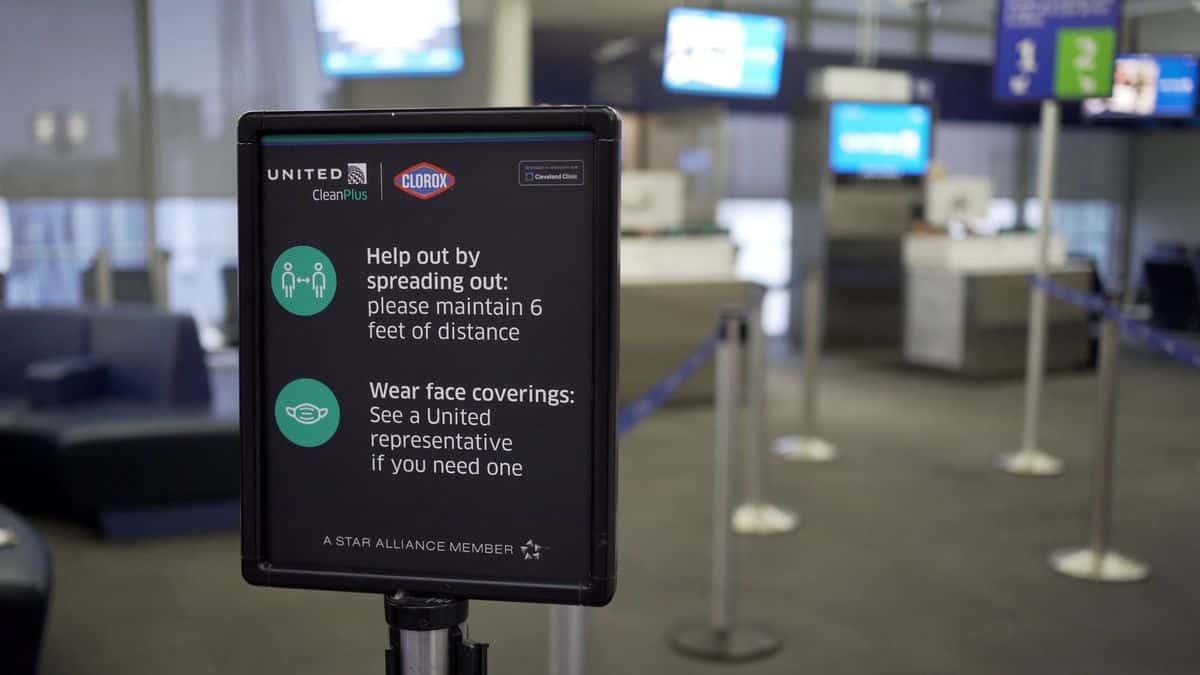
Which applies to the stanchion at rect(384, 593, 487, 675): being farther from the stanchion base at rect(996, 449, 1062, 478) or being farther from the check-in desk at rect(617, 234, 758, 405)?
the check-in desk at rect(617, 234, 758, 405)

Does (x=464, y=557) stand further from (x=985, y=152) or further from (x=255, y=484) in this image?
(x=985, y=152)

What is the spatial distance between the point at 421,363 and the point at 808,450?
5.08m

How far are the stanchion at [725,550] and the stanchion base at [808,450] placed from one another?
2518 millimetres

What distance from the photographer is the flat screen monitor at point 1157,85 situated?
11781 mm

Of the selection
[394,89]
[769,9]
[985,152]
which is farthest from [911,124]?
[394,89]

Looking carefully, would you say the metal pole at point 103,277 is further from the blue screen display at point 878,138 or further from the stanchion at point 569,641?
the stanchion at point 569,641

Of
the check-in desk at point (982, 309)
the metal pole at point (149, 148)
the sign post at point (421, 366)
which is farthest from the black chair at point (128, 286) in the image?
the sign post at point (421, 366)

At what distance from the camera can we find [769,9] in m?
12.8

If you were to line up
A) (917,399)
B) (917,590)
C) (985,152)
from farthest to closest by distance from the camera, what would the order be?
(985,152) < (917,399) < (917,590)

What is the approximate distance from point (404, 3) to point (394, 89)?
154 centimetres

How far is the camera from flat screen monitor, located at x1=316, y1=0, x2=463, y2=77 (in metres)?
7.41

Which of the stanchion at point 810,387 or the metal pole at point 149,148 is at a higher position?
Result: the metal pole at point 149,148

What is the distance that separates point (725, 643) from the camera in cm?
347

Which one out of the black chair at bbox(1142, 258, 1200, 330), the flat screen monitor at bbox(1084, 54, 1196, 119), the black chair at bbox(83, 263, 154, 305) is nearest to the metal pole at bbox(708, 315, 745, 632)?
the black chair at bbox(83, 263, 154, 305)
